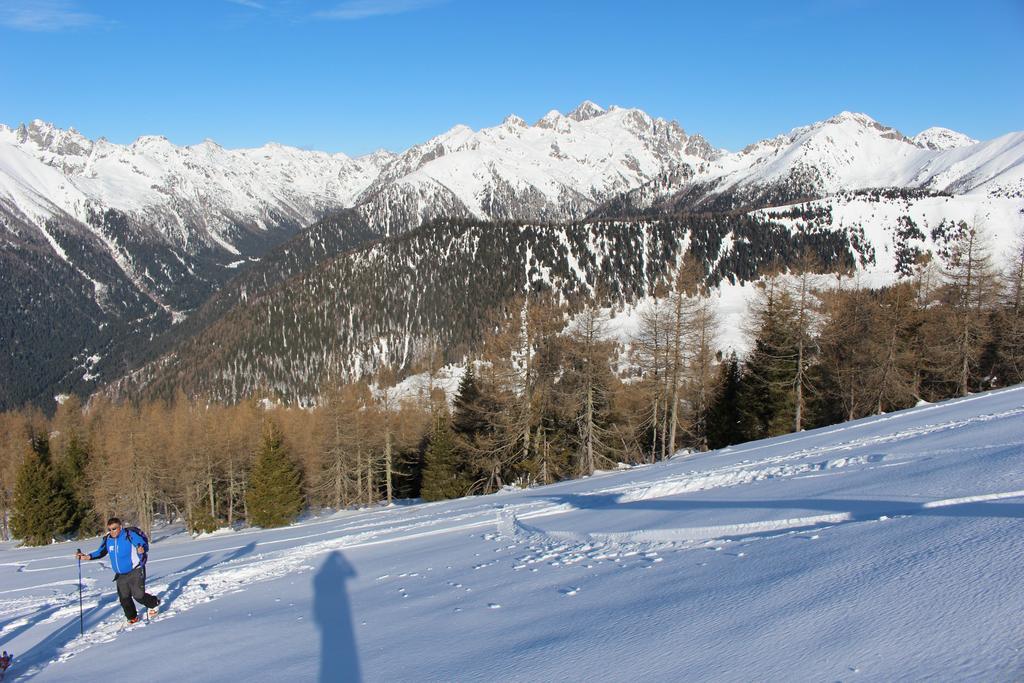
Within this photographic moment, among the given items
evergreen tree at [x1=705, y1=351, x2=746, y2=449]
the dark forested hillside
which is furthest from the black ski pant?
the dark forested hillside

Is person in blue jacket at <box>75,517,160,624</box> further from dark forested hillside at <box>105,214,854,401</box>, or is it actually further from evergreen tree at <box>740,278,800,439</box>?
dark forested hillside at <box>105,214,854,401</box>

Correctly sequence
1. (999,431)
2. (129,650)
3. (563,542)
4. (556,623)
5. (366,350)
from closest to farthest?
1. (556,623)
2. (129,650)
3. (563,542)
4. (999,431)
5. (366,350)

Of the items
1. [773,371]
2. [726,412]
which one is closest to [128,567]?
[773,371]

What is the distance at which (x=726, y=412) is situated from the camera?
38375mm

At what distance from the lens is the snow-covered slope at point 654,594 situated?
4184mm

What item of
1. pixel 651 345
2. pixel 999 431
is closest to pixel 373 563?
pixel 999 431

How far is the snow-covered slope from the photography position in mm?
4184

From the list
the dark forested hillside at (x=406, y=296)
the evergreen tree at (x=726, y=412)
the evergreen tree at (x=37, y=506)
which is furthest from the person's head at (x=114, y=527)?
the dark forested hillside at (x=406, y=296)

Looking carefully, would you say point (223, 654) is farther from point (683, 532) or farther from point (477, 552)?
point (683, 532)

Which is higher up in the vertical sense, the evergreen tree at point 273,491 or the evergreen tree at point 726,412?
the evergreen tree at point 726,412

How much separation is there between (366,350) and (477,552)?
16658 centimetres

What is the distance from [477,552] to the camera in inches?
408

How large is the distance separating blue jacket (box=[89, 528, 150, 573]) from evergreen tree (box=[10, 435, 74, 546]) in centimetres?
4737

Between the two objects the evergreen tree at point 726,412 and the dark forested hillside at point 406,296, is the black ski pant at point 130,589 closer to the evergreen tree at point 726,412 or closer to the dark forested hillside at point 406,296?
the evergreen tree at point 726,412
